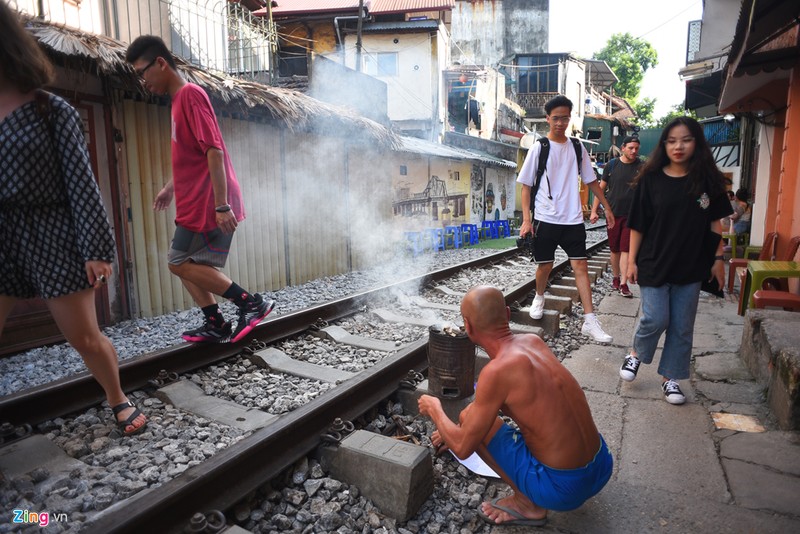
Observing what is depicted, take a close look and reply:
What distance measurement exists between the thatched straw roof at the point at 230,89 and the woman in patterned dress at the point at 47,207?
9.14ft

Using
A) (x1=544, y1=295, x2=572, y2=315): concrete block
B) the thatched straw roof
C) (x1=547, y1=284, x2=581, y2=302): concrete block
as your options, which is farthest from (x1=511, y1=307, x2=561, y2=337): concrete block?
the thatched straw roof

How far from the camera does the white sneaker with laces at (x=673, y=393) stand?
3438mm

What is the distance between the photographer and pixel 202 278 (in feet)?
12.5

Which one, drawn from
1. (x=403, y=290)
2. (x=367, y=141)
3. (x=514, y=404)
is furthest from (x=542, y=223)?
(x=367, y=141)

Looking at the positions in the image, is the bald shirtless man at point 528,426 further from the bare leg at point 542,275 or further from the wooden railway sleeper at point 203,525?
the bare leg at point 542,275

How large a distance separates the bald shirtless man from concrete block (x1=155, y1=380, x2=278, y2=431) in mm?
1280

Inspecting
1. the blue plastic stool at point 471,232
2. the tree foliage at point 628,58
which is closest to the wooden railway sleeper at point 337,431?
the blue plastic stool at point 471,232

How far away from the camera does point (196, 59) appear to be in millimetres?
9477

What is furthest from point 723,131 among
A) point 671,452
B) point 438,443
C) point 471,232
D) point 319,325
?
point 438,443

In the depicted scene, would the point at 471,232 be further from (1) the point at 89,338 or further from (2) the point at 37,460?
(2) the point at 37,460

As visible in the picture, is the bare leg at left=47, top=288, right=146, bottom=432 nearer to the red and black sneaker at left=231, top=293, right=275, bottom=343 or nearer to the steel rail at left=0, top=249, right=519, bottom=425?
the steel rail at left=0, top=249, right=519, bottom=425

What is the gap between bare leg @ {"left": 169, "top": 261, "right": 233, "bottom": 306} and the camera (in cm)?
376

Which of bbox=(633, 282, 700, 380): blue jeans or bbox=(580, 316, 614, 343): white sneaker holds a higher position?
bbox=(633, 282, 700, 380): blue jeans

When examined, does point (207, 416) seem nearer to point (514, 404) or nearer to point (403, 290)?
point (514, 404)
